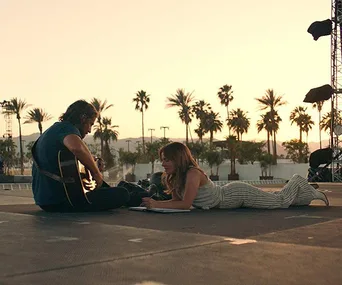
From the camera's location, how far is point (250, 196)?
6.41 meters

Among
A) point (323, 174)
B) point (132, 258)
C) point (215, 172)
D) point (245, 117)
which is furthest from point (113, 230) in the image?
point (245, 117)

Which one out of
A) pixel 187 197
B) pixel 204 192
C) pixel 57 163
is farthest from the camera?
pixel 204 192

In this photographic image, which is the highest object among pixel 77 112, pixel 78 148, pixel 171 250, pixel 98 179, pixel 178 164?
pixel 77 112

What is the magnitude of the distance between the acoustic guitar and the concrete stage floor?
0.51 m

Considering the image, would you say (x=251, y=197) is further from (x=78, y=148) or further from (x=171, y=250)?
(x=171, y=250)

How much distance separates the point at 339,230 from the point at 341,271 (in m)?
1.68

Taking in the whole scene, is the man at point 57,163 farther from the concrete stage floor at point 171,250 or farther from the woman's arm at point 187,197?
the concrete stage floor at point 171,250

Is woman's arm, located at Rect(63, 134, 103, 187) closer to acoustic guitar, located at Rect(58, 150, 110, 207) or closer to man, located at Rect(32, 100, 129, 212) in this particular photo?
man, located at Rect(32, 100, 129, 212)

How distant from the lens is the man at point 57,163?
5.42 m

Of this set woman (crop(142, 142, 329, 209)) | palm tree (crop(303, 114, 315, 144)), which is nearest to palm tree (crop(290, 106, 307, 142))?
palm tree (crop(303, 114, 315, 144))

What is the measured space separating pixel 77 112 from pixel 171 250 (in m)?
2.96

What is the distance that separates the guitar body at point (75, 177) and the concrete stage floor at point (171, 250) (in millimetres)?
513

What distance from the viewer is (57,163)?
216 inches

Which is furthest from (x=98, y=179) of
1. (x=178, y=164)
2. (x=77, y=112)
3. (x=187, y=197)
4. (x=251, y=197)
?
(x=251, y=197)
